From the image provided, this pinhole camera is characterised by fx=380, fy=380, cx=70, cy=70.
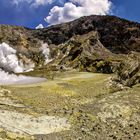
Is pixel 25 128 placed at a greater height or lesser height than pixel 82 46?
lesser

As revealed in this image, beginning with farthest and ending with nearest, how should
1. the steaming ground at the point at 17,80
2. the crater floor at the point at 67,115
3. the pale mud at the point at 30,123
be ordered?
the steaming ground at the point at 17,80
the crater floor at the point at 67,115
the pale mud at the point at 30,123

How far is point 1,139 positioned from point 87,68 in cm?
12444

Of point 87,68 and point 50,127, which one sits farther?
point 87,68

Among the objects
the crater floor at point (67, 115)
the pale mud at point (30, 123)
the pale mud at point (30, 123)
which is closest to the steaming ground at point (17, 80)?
the crater floor at point (67, 115)

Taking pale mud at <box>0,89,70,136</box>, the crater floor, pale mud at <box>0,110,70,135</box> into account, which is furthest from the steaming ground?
pale mud at <box>0,110,70,135</box>

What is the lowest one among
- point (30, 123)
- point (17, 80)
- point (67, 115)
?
point (30, 123)

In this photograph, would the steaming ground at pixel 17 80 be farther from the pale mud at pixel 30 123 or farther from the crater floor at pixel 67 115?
the pale mud at pixel 30 123

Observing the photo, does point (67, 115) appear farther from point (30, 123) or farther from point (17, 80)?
point (17, 80)

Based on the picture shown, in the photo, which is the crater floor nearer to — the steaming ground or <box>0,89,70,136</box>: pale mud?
<box>0,89,70,136</box>: pale mud

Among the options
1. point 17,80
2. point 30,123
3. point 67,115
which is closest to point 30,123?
point 30,123

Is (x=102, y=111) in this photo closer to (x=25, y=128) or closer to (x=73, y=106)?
(x=73, y=106)

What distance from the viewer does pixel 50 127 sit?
53000 millimetres

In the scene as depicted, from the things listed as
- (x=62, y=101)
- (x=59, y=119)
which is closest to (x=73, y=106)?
(x=62, y=101)

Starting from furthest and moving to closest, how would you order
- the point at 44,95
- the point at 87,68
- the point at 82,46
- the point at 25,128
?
the point at 82,46 → the point at 87,68 → the point at 44,95 → the point at 25,128
